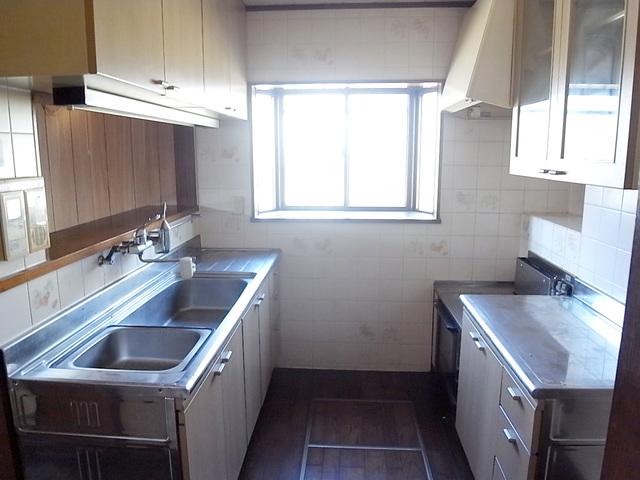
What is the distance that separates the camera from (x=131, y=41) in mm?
1357

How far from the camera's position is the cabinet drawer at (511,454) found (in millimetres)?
1550

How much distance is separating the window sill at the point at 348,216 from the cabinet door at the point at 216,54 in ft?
2.91

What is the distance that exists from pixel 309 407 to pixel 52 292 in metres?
1.67

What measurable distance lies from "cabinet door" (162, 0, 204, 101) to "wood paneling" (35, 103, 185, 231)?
0.46m

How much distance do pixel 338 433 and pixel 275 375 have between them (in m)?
0.72

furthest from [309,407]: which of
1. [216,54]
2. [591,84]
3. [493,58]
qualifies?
[591,84]

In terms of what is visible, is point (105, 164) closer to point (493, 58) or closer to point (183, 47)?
point (183, 47)

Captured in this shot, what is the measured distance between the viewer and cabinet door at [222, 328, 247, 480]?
1880 mm

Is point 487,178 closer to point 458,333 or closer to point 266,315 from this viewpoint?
point 458,333

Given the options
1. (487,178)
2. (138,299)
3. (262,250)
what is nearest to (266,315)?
(262,250)

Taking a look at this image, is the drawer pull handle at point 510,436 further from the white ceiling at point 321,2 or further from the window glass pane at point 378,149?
the white ceiling at point 321,2

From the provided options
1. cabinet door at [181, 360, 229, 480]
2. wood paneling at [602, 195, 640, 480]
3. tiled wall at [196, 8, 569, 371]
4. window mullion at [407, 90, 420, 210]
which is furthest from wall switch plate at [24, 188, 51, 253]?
window mullion at [407, 90, 420, 210]

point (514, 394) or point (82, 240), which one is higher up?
point (82, 240)

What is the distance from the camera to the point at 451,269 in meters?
3.10
